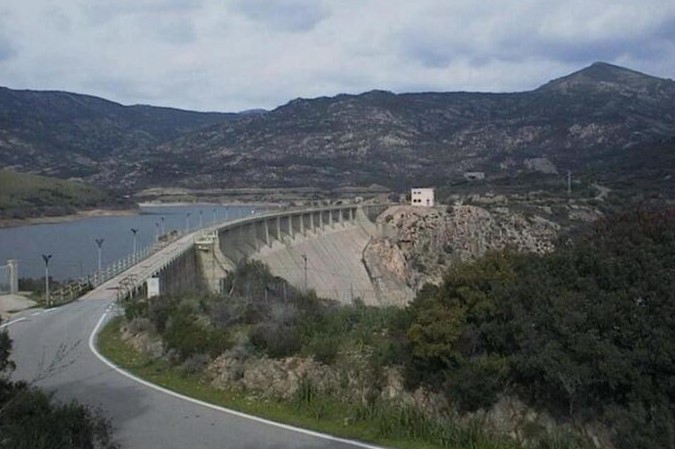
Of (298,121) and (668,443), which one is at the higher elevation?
(298,121)

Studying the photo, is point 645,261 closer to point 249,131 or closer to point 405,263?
point 405,263

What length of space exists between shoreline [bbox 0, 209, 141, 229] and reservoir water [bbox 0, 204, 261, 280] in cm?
153

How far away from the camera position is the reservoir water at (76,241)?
150 feet

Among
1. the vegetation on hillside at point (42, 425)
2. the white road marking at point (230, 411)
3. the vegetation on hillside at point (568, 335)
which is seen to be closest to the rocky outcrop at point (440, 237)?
the white road marking at point (230, 411)

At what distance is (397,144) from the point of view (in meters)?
166

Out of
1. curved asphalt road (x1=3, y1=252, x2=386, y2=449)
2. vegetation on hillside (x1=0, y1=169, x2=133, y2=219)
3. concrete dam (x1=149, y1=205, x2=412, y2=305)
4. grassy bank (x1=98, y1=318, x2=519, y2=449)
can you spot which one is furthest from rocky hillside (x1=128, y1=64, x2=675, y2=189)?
grassy bank (x1=98, y1=318, x2=519, y2=449)

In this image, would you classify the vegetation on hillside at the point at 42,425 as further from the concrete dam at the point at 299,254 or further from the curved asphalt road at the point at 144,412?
the concrete dam at the point at 299,254

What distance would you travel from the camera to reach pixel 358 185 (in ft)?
462

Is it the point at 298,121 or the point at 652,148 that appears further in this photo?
the point at 298,121

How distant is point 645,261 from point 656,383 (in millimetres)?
2136

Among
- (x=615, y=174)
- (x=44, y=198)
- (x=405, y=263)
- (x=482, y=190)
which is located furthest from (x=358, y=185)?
(x=405, y=263)

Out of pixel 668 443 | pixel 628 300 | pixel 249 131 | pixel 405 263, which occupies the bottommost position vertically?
pixel 405 263

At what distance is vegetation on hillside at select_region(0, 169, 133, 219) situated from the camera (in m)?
92.4

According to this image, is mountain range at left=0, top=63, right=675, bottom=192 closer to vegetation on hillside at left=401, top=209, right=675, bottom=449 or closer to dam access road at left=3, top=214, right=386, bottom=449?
vegetation on hillside at left=401, top=209, right=675, bottom=449
